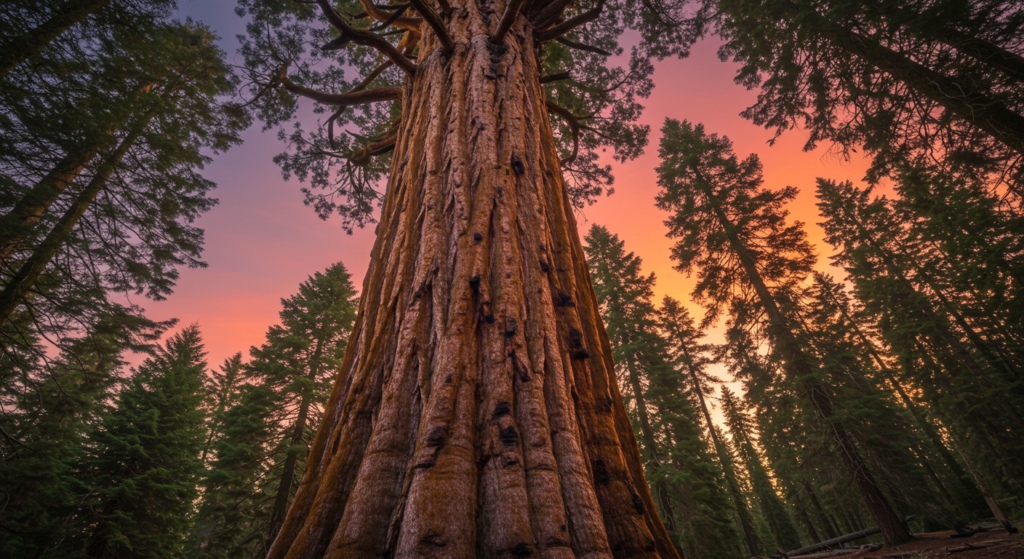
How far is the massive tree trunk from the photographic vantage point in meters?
1.15

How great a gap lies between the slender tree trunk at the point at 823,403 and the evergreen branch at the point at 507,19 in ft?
35.8

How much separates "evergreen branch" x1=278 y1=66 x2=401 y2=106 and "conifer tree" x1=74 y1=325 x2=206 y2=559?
562 inches

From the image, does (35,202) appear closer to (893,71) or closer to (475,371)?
(475,371)

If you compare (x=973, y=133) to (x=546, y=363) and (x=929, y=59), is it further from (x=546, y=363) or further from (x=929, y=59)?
(x=546, y=363)

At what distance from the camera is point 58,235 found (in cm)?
620

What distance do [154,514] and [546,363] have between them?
17.2 metres

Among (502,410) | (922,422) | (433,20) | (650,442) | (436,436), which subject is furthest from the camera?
(922,422)

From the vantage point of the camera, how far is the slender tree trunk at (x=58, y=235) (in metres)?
5.98

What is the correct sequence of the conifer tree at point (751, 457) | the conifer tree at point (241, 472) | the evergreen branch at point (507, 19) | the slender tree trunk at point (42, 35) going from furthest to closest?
the conifer tree at point (751, 457) < the conifer tree at point (241, 472) < the slender tree trunk at point (42, 35) < the evergreen branch at point (507, 19)

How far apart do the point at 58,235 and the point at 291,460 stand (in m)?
9.19

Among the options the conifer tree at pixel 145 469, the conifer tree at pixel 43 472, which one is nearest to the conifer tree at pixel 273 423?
the conifer tree at pixel 145 469

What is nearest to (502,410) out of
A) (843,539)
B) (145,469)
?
(843,539)

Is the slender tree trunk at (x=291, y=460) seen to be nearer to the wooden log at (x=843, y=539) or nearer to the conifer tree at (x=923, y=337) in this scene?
the wooden log at (x=843, y=539)

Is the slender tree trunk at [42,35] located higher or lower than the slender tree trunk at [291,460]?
higher
